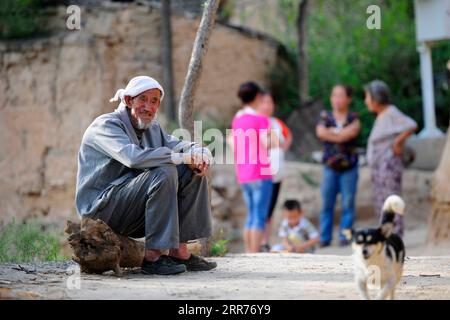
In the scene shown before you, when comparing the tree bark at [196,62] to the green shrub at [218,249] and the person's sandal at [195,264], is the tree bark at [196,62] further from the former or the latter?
the person's sandal at [195,264]

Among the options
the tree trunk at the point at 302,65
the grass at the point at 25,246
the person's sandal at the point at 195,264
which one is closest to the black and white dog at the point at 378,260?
the person's sandal at the point at 195,264

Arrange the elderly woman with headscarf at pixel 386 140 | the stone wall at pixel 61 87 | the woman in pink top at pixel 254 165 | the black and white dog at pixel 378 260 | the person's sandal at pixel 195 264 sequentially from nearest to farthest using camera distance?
the black and white dog at pixel 378 260, the person's sandal at pixel 195 264, the woman in pink top at pixel 254 165, the elderly woman with headscarf at pixel 386 140, the stone wall at pixel 61 87

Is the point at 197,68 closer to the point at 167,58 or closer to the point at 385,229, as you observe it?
the point at 385,229

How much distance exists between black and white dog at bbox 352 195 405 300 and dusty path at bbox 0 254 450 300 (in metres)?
0.18

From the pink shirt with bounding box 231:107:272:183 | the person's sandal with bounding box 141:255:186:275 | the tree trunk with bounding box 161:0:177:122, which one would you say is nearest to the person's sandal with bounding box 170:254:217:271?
the person's sandal with bounding box 141:255:186:275

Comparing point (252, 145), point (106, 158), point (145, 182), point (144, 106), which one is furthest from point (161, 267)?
point (252, 145)

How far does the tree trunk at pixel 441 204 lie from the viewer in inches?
409

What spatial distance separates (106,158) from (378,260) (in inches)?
84.8

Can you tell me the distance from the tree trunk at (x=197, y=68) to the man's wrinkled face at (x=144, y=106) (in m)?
1.40

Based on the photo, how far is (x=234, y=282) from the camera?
5.90m

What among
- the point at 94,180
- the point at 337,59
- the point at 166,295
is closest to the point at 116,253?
the point at 94,180

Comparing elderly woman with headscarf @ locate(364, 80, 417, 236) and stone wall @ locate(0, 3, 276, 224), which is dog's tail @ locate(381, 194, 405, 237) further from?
stone wall @ locate(0, 3, 276, 224)

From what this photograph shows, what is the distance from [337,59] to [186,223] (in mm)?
10129
